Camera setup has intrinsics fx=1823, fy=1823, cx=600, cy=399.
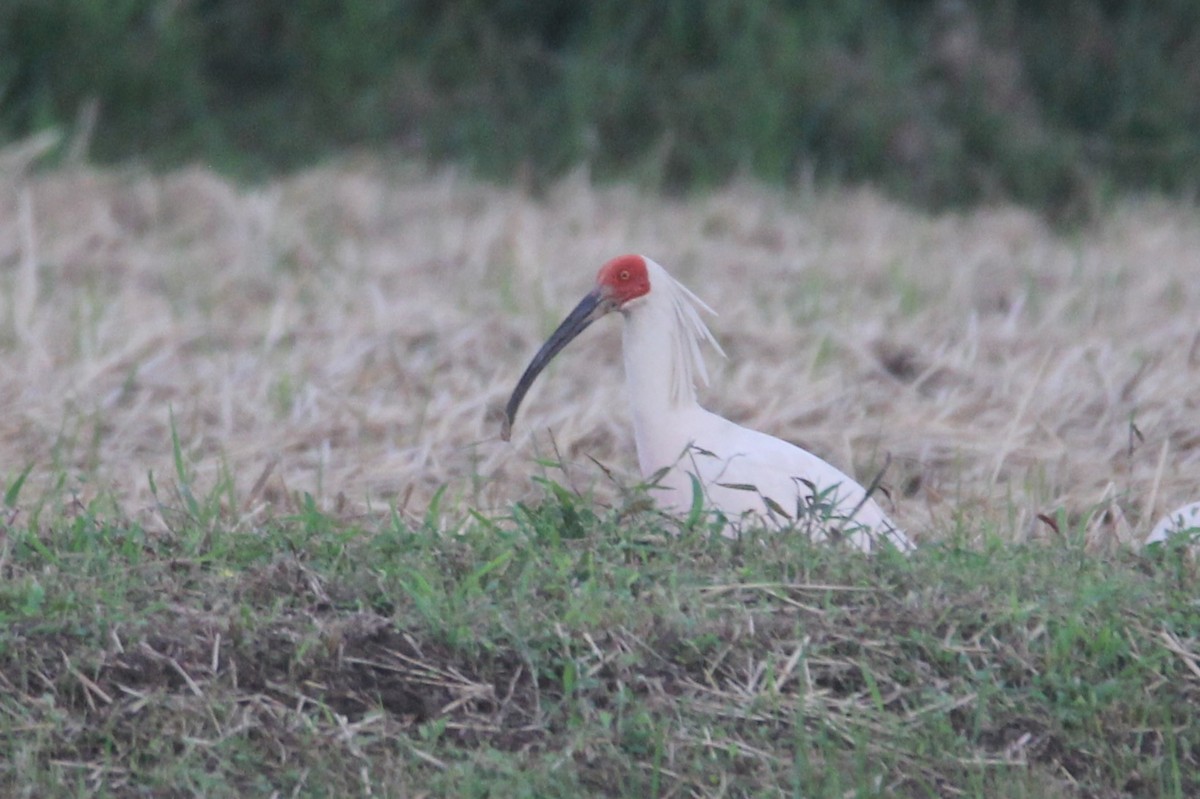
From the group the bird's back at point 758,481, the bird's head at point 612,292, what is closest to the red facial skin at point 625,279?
the bird's head at point 612,292

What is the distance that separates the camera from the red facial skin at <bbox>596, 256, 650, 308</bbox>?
182 inches

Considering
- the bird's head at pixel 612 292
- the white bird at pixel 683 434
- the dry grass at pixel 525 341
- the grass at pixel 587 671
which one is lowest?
the dry grass at pixel 525 341

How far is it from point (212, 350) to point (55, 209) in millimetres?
2514

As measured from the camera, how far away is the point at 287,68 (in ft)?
40.2

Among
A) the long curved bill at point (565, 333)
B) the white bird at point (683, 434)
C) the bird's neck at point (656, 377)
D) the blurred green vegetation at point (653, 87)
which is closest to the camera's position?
the white bird at point (683, 434)

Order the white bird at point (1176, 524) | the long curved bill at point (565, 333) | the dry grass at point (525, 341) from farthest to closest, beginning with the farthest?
1. the dry grass at point (525, 341)
2. the long curved bill at point (565, 333)
3. the white bird at point (1176, 524)

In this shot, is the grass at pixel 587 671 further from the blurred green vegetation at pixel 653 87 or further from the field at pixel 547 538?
the blurred green vegetation at pixel 653 87

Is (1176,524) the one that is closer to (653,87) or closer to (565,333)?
(565,333)

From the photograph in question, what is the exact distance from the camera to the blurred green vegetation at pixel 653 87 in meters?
11.2

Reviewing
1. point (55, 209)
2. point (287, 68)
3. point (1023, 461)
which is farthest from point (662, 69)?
point (1023, 461)

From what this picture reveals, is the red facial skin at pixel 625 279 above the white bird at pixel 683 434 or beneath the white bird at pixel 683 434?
above

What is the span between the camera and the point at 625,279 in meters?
4.65

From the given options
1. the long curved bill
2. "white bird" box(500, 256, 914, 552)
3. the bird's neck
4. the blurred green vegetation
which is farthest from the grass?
the blurred green vegetation

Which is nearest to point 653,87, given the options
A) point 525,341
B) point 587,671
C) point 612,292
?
point 525,341
